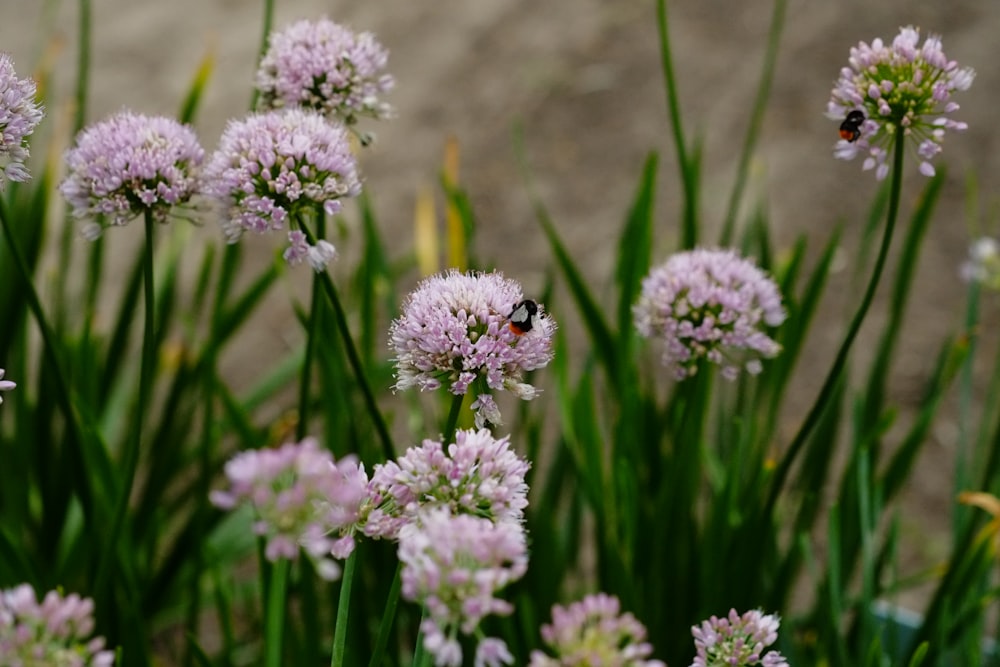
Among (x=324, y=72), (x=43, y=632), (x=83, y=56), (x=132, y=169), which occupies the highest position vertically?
(x=83, y=56)

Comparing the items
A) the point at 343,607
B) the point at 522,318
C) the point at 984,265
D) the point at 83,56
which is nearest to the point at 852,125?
the point at 522,318

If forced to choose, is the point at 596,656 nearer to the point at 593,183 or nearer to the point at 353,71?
the point at 353,71

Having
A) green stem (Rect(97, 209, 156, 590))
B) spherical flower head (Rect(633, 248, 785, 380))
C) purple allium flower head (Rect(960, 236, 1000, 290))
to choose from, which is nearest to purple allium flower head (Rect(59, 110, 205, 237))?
green stem (Rect(97, 209, 156, 590))

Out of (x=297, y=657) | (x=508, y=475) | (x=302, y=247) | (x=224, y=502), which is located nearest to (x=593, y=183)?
(x=297, y=657)

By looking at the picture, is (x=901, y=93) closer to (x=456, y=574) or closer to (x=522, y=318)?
(x=522, y=318)

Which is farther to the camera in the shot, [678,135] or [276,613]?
[678,135]

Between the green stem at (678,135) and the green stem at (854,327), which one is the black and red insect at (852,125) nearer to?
the green stem at (854,327)

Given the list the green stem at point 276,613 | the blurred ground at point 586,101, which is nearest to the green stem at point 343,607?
the green stem at point 276,613
